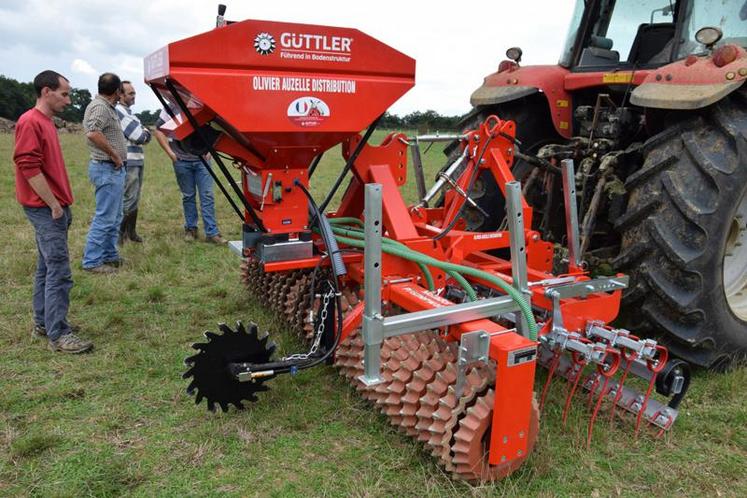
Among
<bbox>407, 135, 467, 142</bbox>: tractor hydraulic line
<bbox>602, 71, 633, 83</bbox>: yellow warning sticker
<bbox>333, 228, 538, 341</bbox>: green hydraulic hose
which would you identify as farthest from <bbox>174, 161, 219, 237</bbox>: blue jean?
<bbox>602, 71, 633, 83</bbox>: yellow warning sticker

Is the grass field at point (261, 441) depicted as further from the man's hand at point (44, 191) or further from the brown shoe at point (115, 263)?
the brown shoe at point (115, 263)

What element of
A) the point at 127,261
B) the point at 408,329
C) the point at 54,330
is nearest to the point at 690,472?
the point at 408,329

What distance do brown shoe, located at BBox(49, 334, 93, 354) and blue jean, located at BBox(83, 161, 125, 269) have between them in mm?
1664

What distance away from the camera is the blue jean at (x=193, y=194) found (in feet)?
20.0

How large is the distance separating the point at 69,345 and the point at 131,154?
9.03 ft

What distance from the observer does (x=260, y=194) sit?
2871 mm

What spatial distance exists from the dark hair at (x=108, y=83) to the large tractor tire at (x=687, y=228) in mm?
4022

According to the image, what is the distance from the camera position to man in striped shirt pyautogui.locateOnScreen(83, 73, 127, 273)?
16.2 ft

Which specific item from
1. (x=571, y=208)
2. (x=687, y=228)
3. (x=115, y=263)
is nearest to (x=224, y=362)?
(x=571, y=208)

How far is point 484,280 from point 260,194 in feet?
3.63

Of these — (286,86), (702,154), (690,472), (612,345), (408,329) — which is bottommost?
(690,472)

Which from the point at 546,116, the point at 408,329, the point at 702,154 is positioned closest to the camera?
the point at 408,329

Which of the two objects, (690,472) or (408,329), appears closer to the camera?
(408,329)

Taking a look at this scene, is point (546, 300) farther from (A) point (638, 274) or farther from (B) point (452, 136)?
(B) point (452, 136)
